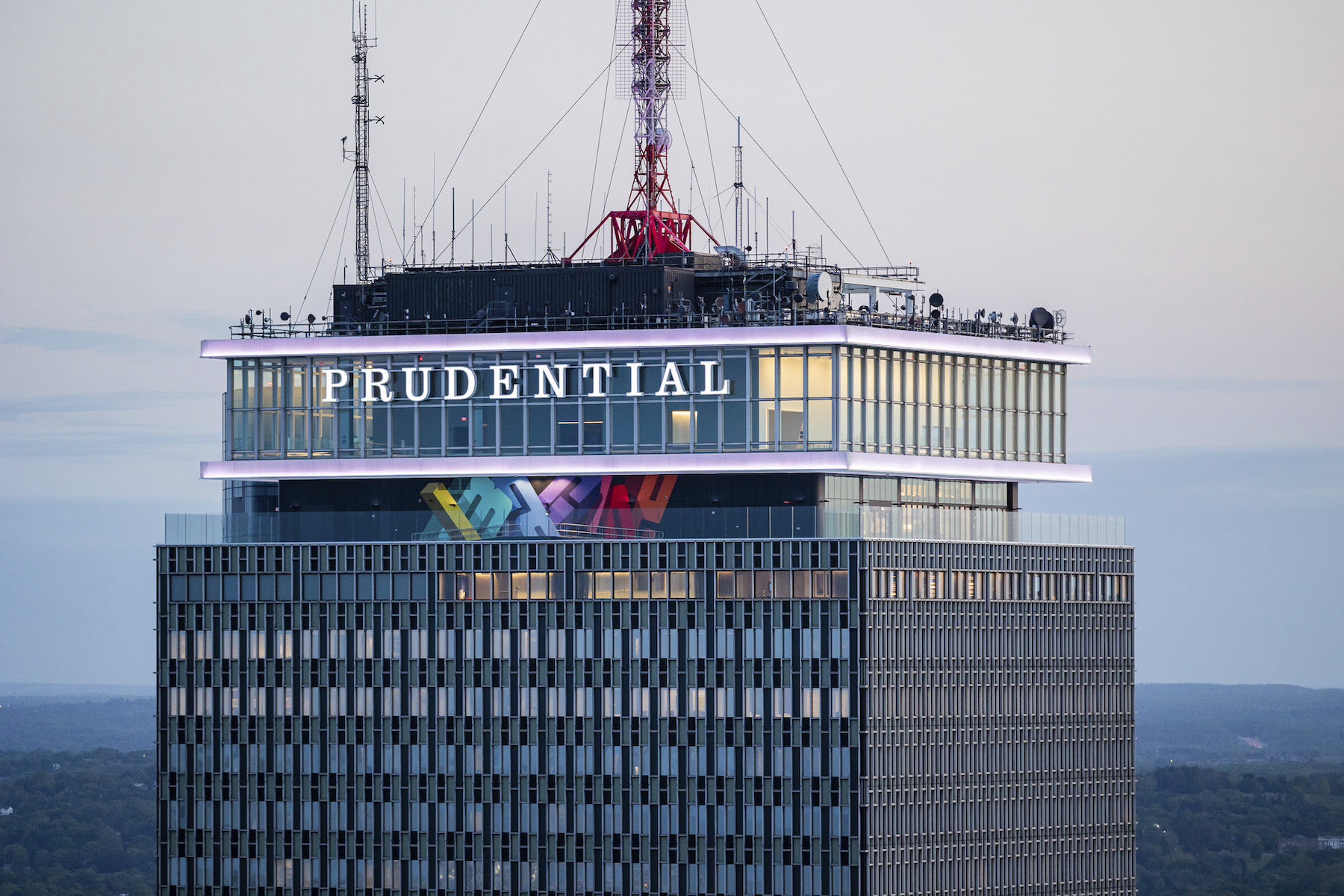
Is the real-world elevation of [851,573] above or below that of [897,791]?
above

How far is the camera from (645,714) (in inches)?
7859

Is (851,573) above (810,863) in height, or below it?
above

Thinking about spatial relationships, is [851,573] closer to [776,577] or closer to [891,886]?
[776,577]

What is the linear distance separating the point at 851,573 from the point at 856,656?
5.52m

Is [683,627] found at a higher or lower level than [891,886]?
higher

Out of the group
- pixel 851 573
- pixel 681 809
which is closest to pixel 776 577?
pixel 851 573

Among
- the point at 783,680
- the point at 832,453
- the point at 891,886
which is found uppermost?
the point at 832,453

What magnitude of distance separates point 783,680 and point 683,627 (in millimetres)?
7653

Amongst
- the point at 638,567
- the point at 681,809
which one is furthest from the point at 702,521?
the point at 681,809

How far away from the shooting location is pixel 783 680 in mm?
196875

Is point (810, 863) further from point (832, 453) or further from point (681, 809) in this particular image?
point (832, 453)

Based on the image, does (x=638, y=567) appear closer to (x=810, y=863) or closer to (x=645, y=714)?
(x=645, y=714)

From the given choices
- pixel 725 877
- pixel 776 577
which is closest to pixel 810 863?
pixel 725 877

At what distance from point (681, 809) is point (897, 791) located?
47.9 feet
